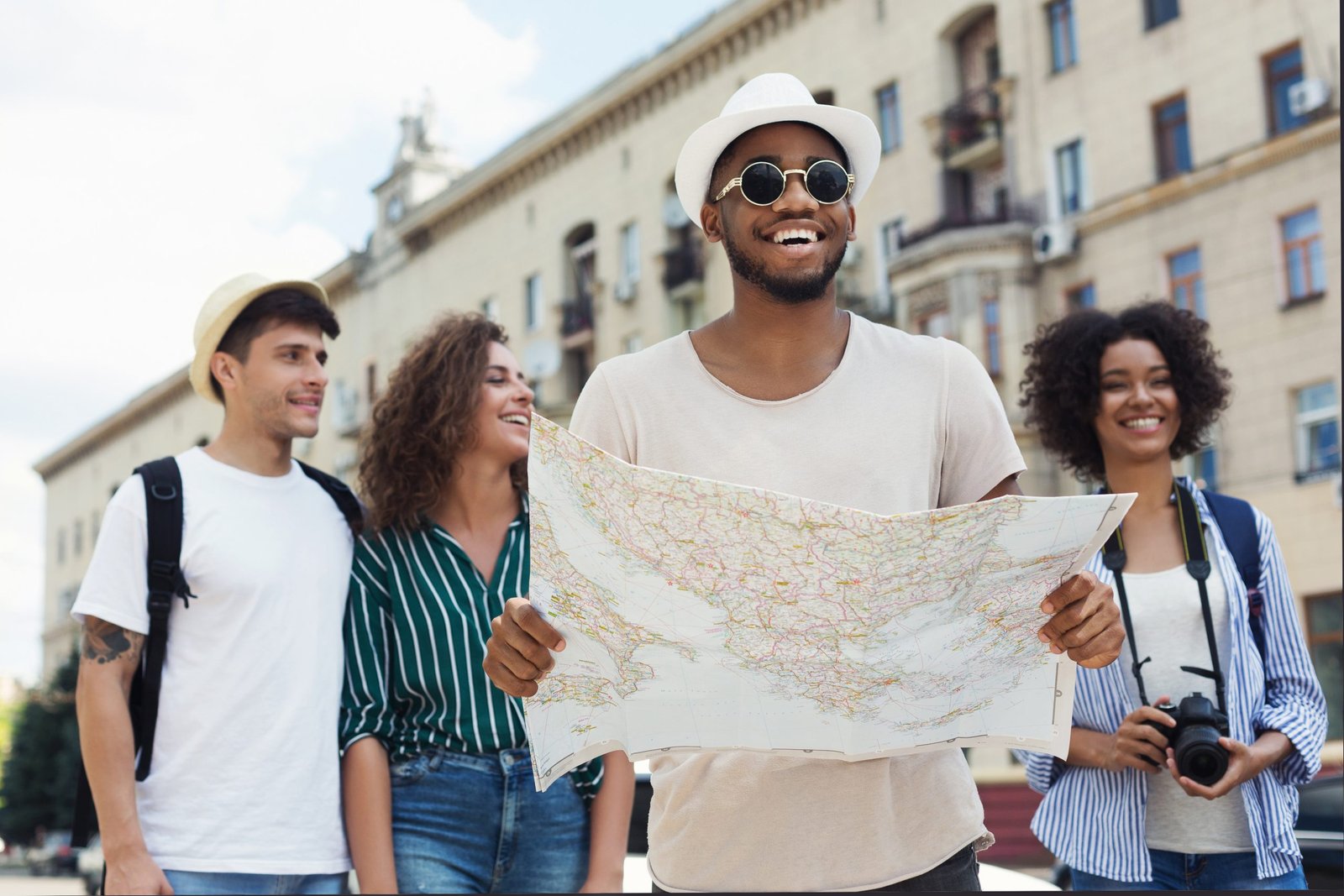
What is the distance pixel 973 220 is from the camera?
2619 cm

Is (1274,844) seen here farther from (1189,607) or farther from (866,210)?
(866,210)

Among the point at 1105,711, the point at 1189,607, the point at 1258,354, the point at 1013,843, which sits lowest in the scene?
the point at 1013,843

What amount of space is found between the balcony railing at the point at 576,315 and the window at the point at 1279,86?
18.1m

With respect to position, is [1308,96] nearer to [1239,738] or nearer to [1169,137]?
[1169,137]

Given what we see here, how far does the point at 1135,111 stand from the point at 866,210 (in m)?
6.12

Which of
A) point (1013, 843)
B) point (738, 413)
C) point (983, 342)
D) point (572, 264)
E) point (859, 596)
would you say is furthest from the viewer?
point (572, 264)

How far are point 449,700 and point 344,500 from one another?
744mm

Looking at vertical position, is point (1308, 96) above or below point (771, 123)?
above

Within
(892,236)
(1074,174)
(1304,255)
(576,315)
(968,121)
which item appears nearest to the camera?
(1304,255)

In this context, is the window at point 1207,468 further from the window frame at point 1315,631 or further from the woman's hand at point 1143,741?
the woman's hand at point 1143,741

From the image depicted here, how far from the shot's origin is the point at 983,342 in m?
25.6

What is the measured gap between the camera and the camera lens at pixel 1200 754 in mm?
3309

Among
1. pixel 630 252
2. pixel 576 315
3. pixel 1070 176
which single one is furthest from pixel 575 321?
pixel 1070 176

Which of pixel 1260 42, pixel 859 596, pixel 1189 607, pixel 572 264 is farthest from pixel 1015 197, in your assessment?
pixel 859 596
